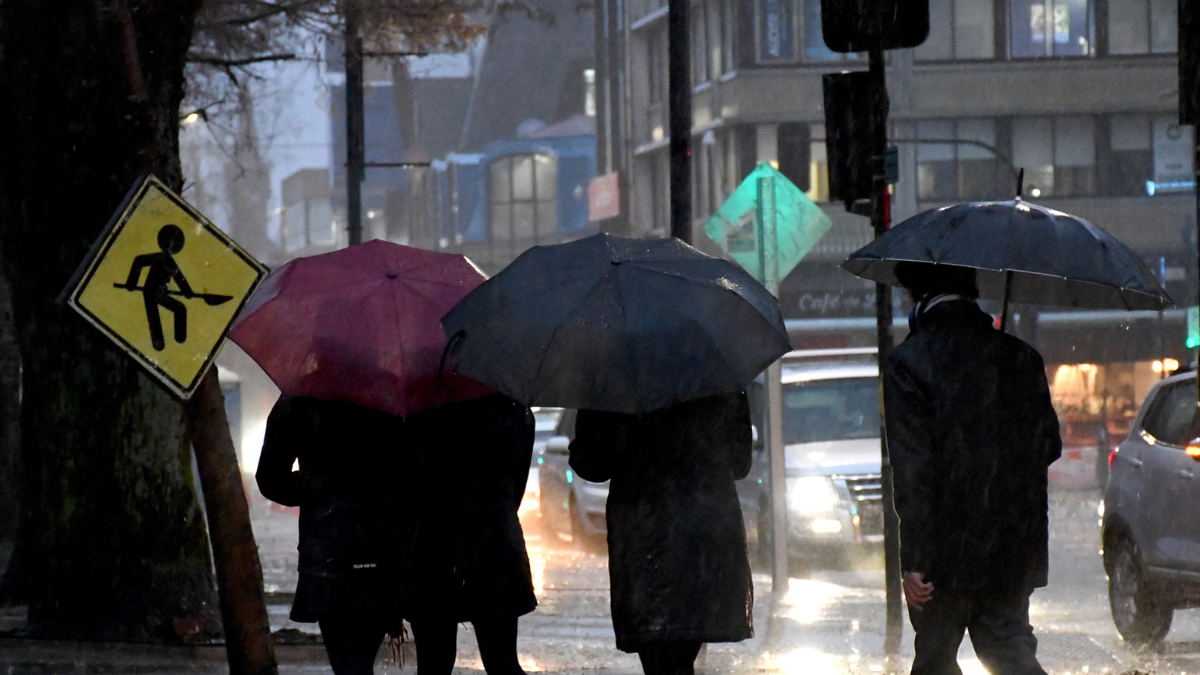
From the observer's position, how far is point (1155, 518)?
32.9ft

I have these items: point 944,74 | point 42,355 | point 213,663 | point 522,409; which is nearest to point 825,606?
point 213,663

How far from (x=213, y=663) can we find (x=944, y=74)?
1561 inches

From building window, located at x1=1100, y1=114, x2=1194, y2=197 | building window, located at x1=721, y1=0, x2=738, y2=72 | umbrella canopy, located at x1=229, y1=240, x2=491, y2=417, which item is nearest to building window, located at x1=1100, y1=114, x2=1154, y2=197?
building window, located at x1=1100, y1=114, x2=1194, y2=197

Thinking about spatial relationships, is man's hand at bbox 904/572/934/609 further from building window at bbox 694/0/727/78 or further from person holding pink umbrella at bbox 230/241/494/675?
building window at bbox 694/0/727/78

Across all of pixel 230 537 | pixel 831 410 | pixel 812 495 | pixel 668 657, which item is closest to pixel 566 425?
pixel 831 410

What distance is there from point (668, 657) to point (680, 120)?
5.29m

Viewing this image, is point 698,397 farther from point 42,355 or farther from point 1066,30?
point 1066,30

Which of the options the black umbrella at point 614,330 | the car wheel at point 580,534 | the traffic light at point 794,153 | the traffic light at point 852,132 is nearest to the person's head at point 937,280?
the black umbrella at point 614,330

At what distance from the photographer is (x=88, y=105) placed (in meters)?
9.52

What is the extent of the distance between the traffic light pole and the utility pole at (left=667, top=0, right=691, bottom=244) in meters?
1.36

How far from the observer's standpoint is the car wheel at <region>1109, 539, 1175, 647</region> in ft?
33.2

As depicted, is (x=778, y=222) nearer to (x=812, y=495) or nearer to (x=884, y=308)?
(x=884, y=308)

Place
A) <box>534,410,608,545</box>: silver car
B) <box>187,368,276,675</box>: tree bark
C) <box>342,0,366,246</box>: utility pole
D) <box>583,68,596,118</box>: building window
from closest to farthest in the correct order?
<box>187,368,276,675</box>: tree bark, <box>342,0,366,246</box>: utility pole, <box>534,410,608,545</box>: silver car, <box>583,68,596,118</box>: building window

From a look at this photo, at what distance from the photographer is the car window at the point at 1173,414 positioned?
10070mm
